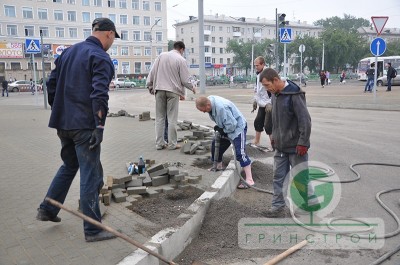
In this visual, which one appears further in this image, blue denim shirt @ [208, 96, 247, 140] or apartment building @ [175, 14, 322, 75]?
apartment building @ [175, 14, 322, 75]

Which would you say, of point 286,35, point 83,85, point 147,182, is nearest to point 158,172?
point 147,182

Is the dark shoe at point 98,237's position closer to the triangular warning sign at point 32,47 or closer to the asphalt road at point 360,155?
the asphalt road at point 360,155

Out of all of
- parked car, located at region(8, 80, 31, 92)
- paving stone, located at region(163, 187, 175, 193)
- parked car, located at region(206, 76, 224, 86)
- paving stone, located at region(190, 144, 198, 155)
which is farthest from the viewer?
parked car, located at region(206, 76, 224, 86)

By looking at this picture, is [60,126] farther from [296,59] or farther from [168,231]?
[296,59]

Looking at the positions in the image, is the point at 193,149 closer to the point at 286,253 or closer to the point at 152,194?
the point at 152,194

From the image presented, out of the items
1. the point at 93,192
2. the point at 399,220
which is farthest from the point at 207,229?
the point at 399,220

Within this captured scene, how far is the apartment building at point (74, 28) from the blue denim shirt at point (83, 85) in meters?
57.7

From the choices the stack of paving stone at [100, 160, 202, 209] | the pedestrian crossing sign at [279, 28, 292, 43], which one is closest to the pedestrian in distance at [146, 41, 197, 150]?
the stack of paving stone at [100, 160, 202, 209]

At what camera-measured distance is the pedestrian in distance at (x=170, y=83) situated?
732 centimetres

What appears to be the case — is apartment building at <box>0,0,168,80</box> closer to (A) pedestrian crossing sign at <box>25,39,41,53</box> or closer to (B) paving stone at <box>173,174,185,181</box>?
(A) pedestrian crossing sign at <box>25,39,41,53</box>

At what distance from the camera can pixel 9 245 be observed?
3482mm

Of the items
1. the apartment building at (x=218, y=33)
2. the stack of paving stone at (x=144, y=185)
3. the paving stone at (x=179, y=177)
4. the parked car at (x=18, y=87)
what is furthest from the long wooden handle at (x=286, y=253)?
the apartment building at (x=218, y=33)

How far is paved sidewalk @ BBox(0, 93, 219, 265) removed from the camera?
10.9 ft

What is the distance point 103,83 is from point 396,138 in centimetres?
779
